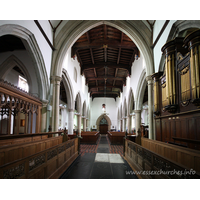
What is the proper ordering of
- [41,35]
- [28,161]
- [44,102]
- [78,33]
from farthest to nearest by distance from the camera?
1. [78,33]
2. [44,102]
3. [41,35]
4. [28,161]

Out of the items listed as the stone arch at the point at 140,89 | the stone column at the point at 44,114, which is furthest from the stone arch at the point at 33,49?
the stone arch at the point at 140,89

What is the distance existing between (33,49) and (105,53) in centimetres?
772

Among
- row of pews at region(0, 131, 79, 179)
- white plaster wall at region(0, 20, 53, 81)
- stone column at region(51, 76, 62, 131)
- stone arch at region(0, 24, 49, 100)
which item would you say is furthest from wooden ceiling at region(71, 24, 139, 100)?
row of pews at region(0, 131, 79, 179)

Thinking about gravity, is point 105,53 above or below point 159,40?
above

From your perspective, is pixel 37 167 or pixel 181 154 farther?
pixel 181 154

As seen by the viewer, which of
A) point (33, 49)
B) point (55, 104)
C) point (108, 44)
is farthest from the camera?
point (108, 44)

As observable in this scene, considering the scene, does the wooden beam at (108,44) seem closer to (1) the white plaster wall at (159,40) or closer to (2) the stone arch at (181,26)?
(1) the white plaster wall at (159,40)

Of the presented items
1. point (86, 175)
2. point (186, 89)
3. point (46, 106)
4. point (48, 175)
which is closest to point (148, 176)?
point (86, 175)

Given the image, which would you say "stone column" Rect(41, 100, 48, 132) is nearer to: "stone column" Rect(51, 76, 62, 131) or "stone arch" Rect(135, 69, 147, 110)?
"stone column" Rect(51, 76, 62, 131)

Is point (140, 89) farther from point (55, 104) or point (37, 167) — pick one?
point (37, 167)

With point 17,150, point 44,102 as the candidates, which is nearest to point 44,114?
point 44,102

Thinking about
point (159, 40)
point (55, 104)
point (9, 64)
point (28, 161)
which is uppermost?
point (159, 40)

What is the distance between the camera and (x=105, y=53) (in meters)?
13.0

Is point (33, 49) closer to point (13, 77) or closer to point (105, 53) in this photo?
point (13, 77)
